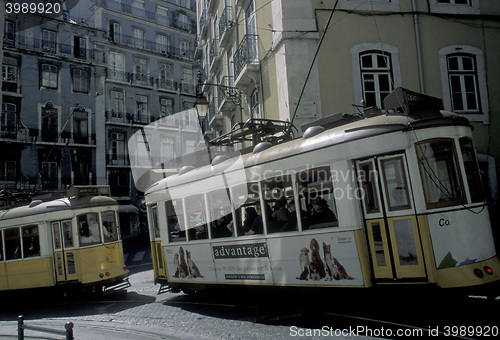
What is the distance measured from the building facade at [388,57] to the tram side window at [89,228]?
597 cm

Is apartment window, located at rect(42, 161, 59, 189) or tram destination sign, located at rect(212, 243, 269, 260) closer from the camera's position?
tram destination sign, located at rect(212, 243, 269, 260)

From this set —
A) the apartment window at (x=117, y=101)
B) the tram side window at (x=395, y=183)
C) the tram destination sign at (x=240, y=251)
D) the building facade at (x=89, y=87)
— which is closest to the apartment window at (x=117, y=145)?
the building facade at (x=89, y=87)

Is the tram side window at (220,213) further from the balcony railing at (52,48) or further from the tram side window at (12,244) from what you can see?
Answer: the balcony railing at (52,48)

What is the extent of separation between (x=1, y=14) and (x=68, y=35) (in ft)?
101

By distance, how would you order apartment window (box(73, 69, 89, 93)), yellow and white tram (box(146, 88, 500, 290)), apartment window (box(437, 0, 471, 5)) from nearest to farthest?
yellow and white tram (box(146, 88, 500, 290)), apartment window (box(437, 0, 471, 5)), apartment window (box(73, 69, 89, 93))

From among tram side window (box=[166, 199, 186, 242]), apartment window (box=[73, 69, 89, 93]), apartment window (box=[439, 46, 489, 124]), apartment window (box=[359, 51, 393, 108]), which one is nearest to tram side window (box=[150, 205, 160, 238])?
tram side window (box=[166, 199, 186, 242])

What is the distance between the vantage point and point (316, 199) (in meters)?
6.40

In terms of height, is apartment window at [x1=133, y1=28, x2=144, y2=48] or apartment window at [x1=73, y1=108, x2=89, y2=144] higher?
apartment window at [x1=133, y1=28, x2=144, y2=48]

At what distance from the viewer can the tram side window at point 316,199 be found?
20.5ft

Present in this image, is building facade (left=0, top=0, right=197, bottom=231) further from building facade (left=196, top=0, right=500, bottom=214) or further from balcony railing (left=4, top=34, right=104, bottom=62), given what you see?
building facade (left=196, top=0, right=500, bottom=214)

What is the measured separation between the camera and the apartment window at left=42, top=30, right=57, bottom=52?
31.5 meters

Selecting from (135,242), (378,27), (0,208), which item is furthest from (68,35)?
(378,27)

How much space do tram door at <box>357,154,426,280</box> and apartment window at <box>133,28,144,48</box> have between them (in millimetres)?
34279

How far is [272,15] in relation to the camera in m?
12.5
